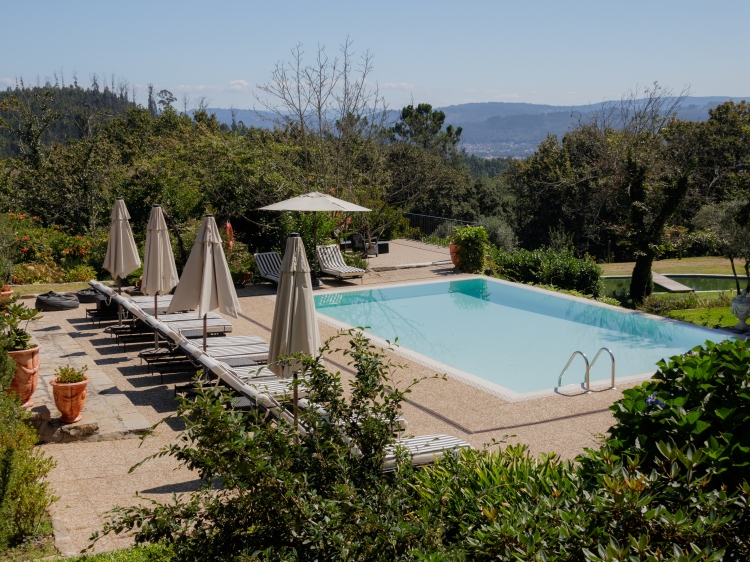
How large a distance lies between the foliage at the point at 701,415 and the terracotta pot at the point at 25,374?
592 centimetres

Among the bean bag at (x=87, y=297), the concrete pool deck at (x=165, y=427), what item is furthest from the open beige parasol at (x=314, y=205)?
the bean bag at (x=87, y=297)

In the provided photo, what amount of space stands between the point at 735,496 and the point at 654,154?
25922 millimetres

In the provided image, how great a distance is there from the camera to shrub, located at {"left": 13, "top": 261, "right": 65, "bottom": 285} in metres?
14.8

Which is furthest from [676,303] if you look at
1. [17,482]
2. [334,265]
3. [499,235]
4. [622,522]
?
[17,482]

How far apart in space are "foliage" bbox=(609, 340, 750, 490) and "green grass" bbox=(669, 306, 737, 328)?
10.1 metres

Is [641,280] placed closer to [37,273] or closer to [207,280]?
[207,280]

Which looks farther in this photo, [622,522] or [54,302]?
[54,302]

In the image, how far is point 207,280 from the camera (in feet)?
28.1

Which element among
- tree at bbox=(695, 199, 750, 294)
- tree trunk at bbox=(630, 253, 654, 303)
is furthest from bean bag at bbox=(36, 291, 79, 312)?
tree at bbox=(695, 199, 750, 294)

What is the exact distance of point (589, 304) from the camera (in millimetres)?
14891

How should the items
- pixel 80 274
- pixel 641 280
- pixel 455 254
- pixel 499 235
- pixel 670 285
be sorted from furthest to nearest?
1. pixel 499 235
2. pixel 670 285
3. pixel 455 254
4. pixel 641 280
5. pixel 80 274

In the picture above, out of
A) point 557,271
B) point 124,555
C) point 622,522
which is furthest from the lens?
point 557,271

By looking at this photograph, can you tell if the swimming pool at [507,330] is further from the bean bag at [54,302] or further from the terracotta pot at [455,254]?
the bean bag at [54,302]

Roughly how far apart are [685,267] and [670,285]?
433cm
